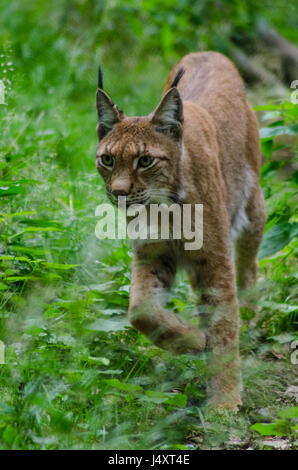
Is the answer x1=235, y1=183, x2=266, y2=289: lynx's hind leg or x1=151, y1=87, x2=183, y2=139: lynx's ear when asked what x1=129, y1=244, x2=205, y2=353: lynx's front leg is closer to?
x1=151, y1=87, x2=183, y2=139: lynx's ear

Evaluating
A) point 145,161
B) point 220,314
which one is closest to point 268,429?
point 220,314

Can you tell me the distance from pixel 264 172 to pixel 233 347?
73.7 inches

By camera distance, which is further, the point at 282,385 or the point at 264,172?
the point at 264,172

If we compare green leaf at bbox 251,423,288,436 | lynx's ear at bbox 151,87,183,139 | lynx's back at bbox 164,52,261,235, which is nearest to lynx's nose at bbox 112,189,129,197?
lynx's ear at bbox 151,87,183,139

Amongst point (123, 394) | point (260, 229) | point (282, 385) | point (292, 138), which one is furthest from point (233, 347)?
point (292, 138)

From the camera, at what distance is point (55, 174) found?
16.0ft

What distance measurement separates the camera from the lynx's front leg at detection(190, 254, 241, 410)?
3662 millimetres

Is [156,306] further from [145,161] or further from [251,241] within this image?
[251,241]

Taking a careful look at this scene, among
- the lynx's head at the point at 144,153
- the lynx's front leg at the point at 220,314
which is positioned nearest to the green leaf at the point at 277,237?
the lynx's front leg at the point at 220,314

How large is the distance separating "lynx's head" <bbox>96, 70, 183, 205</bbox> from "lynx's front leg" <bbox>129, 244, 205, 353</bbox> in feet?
1.31

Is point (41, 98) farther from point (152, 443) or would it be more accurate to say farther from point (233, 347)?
point (152, 443)

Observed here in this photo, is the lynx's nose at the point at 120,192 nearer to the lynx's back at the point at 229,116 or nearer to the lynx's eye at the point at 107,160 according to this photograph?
the lynx's eye at the point at 107,160

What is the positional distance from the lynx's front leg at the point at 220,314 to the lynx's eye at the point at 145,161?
1.94 ft

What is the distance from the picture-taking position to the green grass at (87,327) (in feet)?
9.55
